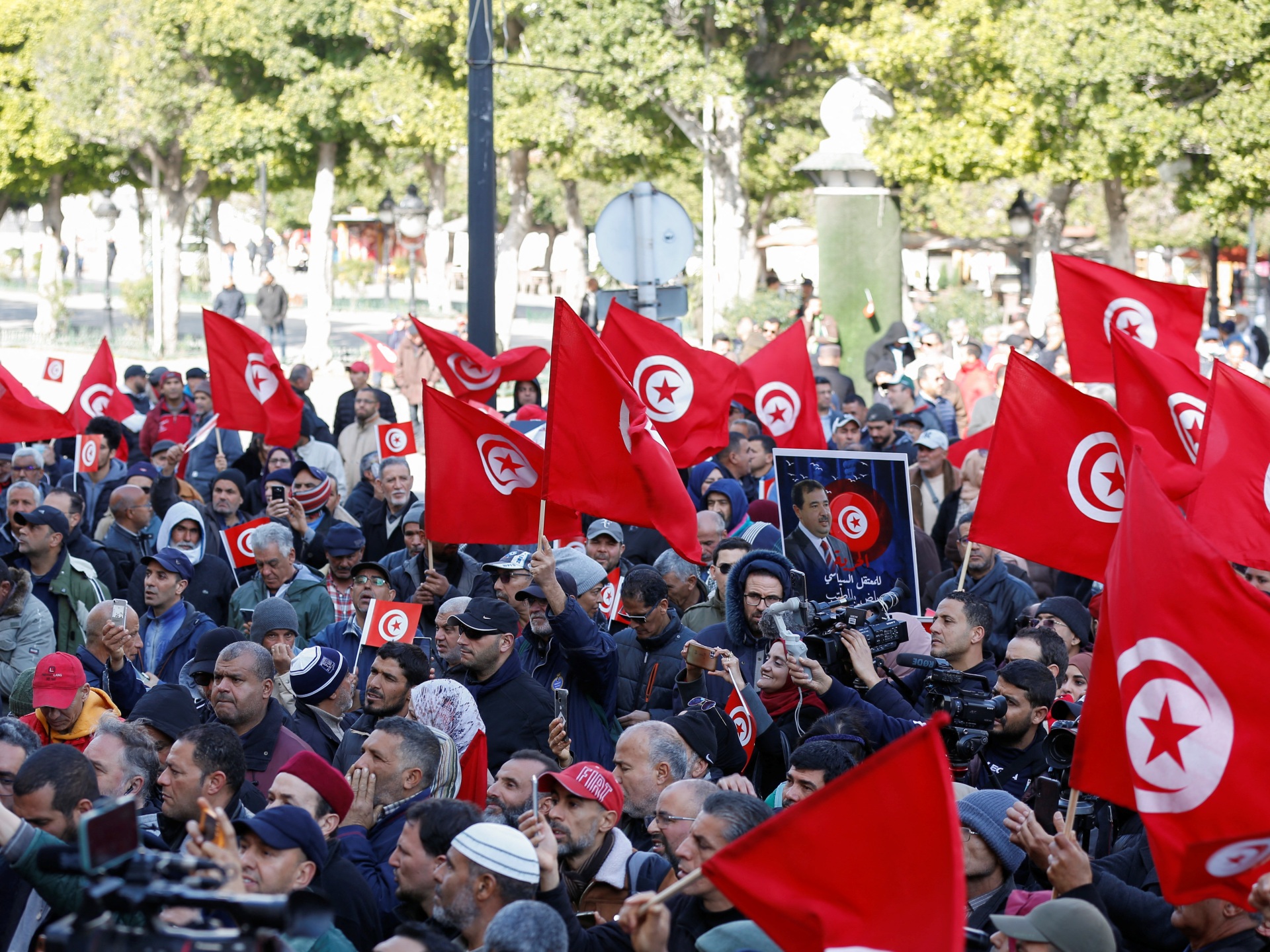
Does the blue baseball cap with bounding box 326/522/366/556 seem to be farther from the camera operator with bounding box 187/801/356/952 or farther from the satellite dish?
the camera operator with bounding box 187/801/356/952

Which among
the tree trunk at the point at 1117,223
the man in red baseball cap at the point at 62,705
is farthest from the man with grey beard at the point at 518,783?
the tree trunk at the point at 1117,223

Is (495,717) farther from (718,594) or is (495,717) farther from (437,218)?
(437,218)

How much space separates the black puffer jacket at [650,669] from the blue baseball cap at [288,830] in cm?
267

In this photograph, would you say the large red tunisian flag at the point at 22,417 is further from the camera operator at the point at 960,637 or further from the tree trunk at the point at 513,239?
the tree trunk at the point at 513,239

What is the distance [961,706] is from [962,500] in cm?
568

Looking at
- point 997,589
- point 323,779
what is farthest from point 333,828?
point 997,589

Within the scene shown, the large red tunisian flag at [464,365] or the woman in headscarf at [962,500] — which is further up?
the large red tunisian flag at [464,365]

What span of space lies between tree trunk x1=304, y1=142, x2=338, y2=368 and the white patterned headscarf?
2631 cm

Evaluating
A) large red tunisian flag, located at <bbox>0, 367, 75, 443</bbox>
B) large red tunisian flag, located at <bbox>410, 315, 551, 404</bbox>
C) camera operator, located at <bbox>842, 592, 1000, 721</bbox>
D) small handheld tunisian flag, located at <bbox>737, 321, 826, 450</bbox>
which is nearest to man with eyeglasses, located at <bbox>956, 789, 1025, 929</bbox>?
camera operator, located at <bbox>842, 592, 1000, 721</bbox>

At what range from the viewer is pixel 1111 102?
23.7 meters

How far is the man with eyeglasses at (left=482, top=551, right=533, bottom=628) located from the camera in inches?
304

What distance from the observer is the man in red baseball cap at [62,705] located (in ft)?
21.2

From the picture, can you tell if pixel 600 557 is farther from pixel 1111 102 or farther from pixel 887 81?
pixel 887 81

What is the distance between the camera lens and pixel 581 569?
25.6ft
